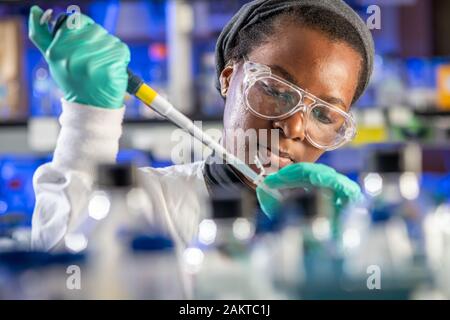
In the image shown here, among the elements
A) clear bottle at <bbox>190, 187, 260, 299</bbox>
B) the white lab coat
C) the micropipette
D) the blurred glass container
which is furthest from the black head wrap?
the blurred glass container

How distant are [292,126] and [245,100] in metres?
0.10

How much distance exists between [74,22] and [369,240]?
0.57m

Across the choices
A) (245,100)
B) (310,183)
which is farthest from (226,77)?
(310,183)

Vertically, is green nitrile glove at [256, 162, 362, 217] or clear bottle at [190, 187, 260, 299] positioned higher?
green nitrile glove at [256, 162, 362, 217]

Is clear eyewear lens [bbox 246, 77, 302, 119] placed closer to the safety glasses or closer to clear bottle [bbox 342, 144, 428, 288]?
the safety glasses

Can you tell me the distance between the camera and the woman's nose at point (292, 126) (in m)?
1.35

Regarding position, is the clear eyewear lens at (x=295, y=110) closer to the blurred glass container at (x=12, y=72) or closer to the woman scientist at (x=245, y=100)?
the woman scientist at (x=245, y=100)

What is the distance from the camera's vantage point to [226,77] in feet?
4.74

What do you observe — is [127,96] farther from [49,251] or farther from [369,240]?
[369,240]

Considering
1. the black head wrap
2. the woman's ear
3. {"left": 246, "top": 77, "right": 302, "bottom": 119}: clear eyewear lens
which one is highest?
the black head wrap

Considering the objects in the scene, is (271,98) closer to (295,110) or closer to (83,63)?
(295,110)

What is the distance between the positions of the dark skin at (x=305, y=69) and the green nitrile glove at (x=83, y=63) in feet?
0.75

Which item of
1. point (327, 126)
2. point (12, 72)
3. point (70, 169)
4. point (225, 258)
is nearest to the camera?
point (225, 258)

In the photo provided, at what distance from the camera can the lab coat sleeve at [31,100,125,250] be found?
1.25 meters
